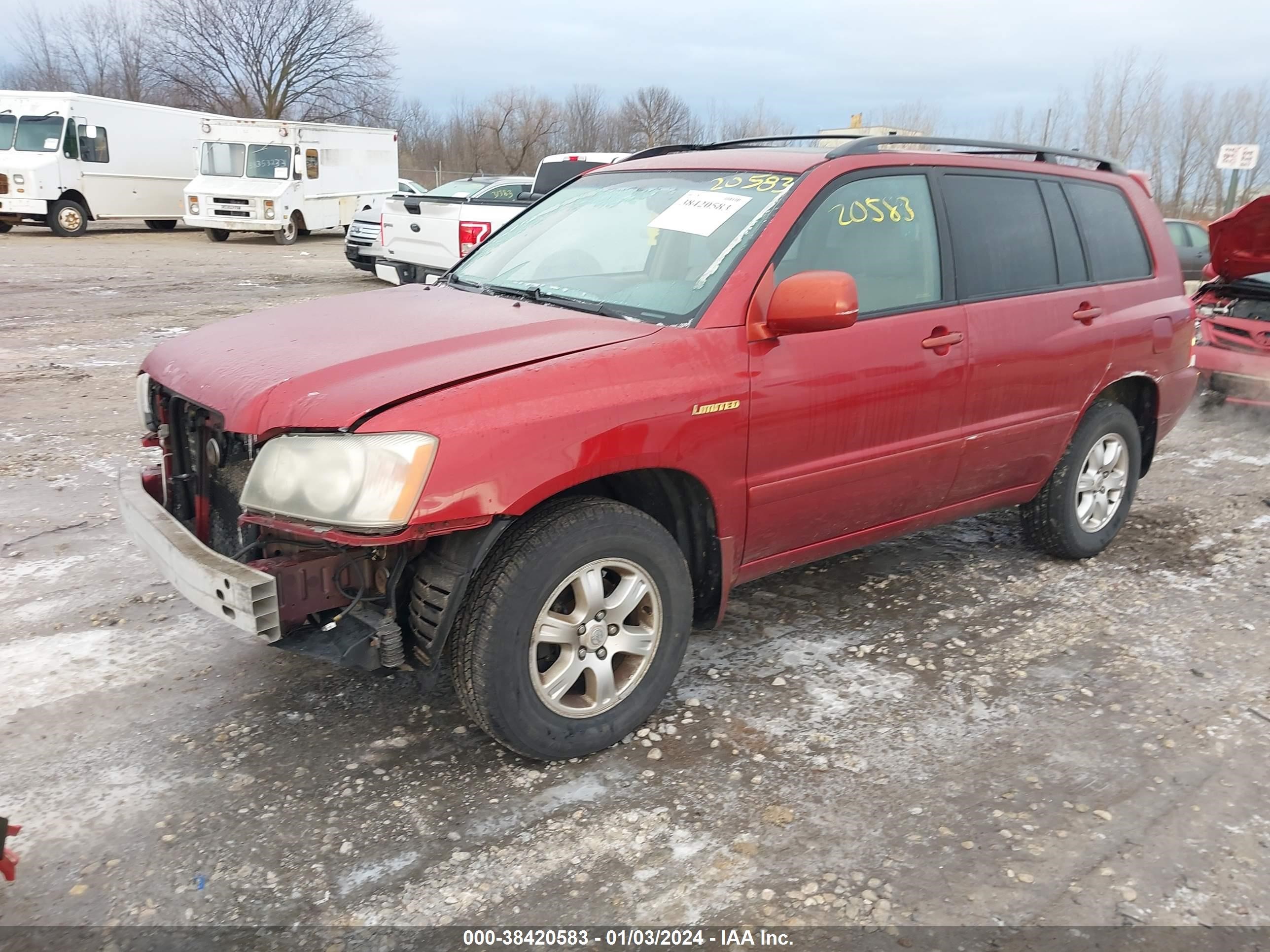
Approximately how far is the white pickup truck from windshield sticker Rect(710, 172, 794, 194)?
7.32m

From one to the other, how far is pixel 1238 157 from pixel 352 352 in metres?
21.3

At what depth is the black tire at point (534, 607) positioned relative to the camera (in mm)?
2805

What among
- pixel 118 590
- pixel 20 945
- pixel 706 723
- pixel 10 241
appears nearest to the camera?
pixel 20 945

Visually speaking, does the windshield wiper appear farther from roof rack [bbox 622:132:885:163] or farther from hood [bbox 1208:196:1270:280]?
hood [bbox 1208:196:1270:280]

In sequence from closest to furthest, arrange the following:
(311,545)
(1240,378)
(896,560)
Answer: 1. (311,545)
2. (896,560)
3. (1240,378)

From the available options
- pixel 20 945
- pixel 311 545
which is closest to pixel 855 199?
pixel 311 545

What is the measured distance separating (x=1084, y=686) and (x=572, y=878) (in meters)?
Answer: 2.17

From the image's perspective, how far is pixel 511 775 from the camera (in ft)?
9.97

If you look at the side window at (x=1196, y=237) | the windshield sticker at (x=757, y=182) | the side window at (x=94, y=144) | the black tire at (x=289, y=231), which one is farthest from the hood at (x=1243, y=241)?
the side window at (x=94, y=144)

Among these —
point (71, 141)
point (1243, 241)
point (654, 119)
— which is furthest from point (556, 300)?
point (654, 119)

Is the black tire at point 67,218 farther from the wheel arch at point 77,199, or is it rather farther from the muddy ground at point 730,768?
the muddy ground at point 730,768

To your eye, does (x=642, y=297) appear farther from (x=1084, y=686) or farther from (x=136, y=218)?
(x=136, y=218)

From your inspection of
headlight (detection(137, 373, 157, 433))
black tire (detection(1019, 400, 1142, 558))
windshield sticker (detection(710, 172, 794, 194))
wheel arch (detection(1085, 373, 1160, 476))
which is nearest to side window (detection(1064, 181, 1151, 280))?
wheel arch (detection(1085, 373, 1160, 476))

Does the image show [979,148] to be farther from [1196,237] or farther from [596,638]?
[1196,237]
